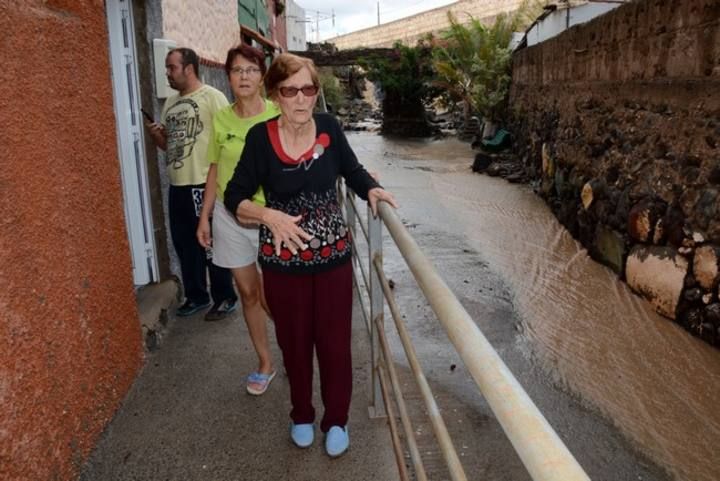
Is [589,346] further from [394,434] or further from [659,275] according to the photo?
[394,434]

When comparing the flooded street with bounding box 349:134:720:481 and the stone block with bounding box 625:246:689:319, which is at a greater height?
the stone block with bounding box 625:246:689:319

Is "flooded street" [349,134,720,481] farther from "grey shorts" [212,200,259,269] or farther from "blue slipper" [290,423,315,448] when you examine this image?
"grey shorts" [212,200,259,269]

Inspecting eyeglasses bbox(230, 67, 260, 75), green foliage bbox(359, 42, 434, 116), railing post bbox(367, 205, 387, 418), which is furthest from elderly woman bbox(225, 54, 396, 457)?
green foliage bbox(359, 42, 434, 116)

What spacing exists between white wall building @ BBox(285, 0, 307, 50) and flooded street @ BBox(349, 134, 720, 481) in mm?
24394

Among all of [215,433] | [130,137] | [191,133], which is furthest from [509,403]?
[130,137]

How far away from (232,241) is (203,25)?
Result: 13.4 feet

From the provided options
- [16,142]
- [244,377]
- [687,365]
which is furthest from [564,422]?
[16,142]

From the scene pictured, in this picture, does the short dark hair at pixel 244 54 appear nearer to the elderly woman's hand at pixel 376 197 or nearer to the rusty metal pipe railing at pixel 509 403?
the elderly woman's hand at pixel 376 197

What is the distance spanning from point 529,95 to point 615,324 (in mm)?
8930

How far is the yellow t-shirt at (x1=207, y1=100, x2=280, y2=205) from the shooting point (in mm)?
2859

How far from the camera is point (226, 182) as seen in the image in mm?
2912

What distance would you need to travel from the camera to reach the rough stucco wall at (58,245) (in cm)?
197

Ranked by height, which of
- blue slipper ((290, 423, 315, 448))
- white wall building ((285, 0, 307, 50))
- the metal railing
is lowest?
blue slipper ((290, 423, 315, 448))

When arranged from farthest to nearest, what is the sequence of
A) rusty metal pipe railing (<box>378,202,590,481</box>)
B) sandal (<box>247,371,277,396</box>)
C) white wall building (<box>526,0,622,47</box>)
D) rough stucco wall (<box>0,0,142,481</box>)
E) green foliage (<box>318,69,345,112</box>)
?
1. green foliage (<box>318,69,345,112</box>)
2. white wall building (<box>526,0,622,47</box>)
3. sandal (<box>247,371,277,396</box>)
4. rough stucco wall (<box>0,0,142,481</box>)
5. rusty metal pipe railing (<box>378,202,590,481</box>)
